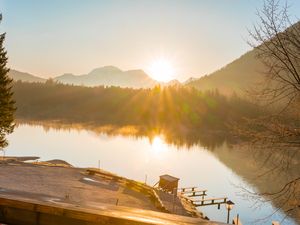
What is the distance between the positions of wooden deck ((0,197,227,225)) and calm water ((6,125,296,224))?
33.4 metres

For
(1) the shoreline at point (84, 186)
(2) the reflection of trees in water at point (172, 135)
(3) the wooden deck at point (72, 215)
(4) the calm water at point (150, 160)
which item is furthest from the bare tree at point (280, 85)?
(2) the reflection of trees in water at point (172, 135)

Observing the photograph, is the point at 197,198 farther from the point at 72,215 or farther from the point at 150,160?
the point at 72,215

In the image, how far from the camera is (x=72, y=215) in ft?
10.6

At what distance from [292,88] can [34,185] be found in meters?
25.8

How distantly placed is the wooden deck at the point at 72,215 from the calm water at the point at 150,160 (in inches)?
1315

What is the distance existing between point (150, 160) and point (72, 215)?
67142 millimetres

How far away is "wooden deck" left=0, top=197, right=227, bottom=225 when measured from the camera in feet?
10.1

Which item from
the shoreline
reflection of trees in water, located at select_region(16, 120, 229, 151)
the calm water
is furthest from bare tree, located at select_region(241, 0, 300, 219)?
reflection of trees in water, located at select_region(16, 120, 229, 151)

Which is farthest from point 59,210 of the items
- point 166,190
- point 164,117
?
point 164,117

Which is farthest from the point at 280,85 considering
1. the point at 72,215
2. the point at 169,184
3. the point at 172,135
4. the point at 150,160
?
the point at 172,135

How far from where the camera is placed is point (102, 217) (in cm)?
311

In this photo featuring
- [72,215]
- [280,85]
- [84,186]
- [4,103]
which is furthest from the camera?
[4,103]

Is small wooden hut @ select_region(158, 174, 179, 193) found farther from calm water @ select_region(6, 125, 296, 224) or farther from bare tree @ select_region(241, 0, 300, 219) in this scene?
bare tree @ select_region(241, 0, 300, 219)

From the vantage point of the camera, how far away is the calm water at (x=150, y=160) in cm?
4600
